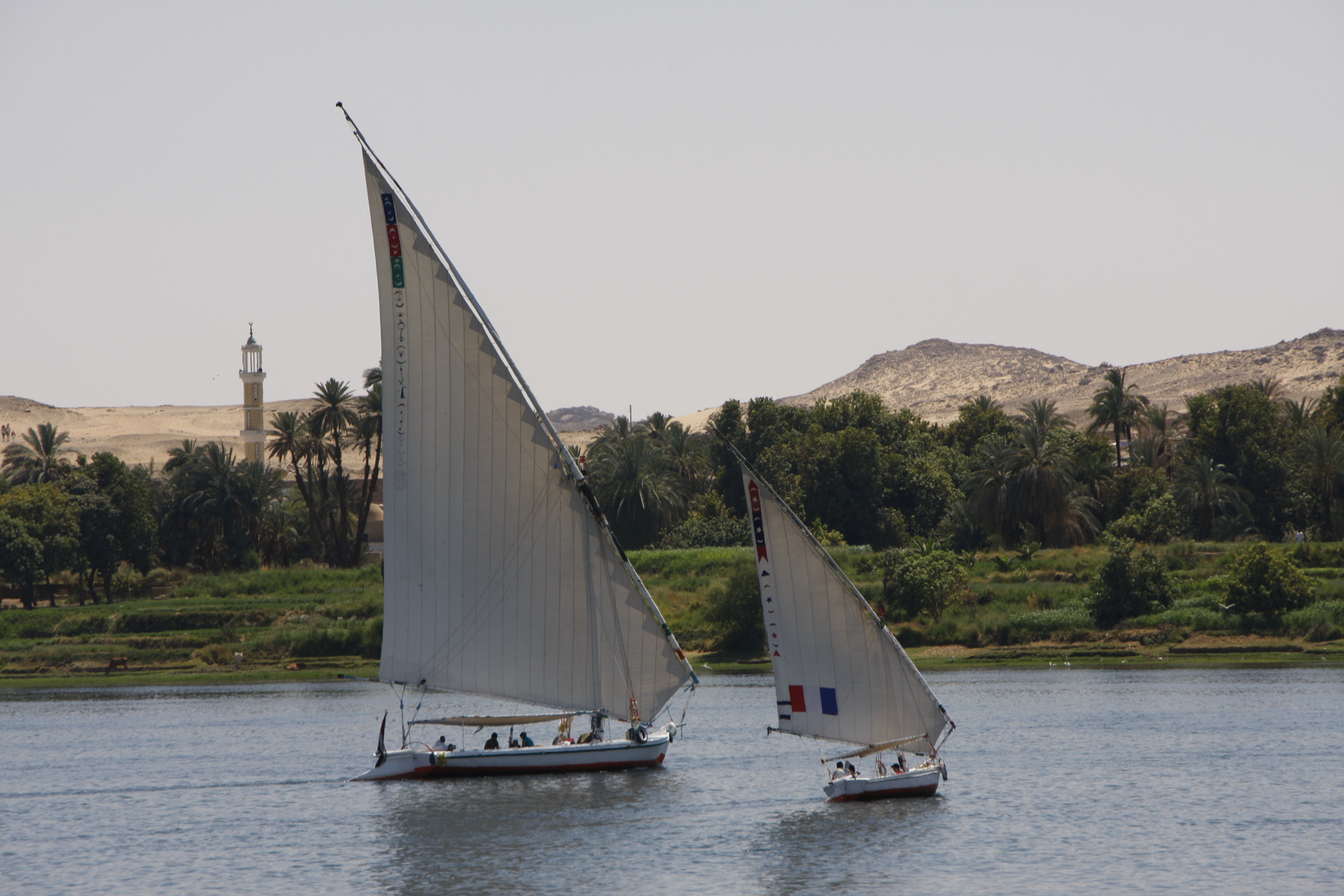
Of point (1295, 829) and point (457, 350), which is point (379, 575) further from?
point (1295, 829)

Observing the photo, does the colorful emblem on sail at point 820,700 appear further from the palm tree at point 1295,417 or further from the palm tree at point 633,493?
the palm tree at point 1295,417

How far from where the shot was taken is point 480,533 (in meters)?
42.6

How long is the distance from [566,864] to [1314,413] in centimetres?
9091

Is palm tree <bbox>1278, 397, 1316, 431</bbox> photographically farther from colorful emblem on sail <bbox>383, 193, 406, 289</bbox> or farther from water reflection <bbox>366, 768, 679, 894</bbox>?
colorful emblem on sail <bbox>383, 193, 406, 289</bbox>

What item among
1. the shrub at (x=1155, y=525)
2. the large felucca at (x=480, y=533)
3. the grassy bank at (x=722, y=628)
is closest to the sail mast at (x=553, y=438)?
the large felucca at (x=480, y=533)

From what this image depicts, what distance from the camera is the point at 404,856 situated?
3653 centimetres

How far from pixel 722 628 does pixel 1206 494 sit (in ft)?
119

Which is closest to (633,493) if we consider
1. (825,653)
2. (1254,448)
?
(1254,448)

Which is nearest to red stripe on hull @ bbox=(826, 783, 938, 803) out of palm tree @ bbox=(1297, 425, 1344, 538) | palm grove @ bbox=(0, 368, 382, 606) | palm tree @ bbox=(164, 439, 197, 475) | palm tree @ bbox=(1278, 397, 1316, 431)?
palm tree @ bbox=(1297, 425, 1344, 538)

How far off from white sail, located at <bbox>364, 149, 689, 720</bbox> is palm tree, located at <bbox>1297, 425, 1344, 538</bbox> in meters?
67.6

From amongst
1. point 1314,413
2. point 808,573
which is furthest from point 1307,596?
point 808,573

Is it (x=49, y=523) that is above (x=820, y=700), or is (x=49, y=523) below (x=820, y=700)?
above

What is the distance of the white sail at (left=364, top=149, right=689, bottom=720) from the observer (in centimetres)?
4153

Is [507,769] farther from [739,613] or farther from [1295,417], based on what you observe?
[1295,417]
